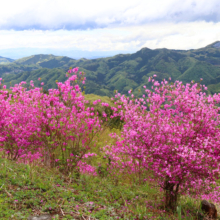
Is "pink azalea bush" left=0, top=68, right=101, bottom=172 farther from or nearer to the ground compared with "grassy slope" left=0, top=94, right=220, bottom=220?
farther from the ground

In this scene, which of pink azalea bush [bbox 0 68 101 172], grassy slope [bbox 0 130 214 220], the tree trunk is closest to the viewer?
grassy slope [bbox 0 130 214 220]

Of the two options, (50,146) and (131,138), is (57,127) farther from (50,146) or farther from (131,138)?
(131,138)

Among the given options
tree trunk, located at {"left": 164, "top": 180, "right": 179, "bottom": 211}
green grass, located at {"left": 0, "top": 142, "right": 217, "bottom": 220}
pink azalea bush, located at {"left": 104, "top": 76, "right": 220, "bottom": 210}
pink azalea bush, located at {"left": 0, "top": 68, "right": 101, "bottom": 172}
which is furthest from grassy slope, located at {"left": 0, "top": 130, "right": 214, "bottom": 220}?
pink azalea bush, located at {"left": 0, "top": 68, "right": 101, "bottom": 172}

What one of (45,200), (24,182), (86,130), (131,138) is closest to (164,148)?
(131,138)

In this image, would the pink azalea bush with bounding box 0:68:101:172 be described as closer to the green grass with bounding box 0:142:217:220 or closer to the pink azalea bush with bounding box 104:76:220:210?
the green grass with bounding box 0:142:217:220

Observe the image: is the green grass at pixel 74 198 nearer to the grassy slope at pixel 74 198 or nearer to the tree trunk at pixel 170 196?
the grassy slope at pixel 74 198

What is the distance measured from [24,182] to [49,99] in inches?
136

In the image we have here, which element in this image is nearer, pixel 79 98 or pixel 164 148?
pixel 164 148

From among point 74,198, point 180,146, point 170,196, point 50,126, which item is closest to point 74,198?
point 74,198

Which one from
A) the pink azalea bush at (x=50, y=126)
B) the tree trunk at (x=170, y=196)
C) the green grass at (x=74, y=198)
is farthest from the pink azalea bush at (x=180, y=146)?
the pink azalea bush at (x=50, y=126)

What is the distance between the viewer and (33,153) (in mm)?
9914

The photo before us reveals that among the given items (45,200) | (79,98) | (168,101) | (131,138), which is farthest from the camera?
(168,101)

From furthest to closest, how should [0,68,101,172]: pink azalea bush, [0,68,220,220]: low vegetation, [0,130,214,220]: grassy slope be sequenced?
[0,68,101,172]: pink azalea bush → [0,68,220,220]: low vegetation → [0,130,214,220]: grassy slope

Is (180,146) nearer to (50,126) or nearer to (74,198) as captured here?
(74,198)
